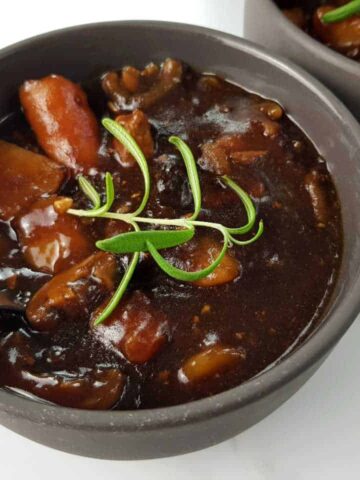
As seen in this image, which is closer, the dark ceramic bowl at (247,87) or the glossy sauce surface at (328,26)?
the dark ceramic bowl at (247,87)

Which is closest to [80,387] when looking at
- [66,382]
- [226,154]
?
[66,382]

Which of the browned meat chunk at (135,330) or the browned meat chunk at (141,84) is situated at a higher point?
the browned meat chunk at (141,84)

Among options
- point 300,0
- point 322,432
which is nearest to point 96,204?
point 322,432

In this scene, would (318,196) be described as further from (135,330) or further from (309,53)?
(135,330)

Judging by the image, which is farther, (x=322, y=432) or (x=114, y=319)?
(x=322, y=432)

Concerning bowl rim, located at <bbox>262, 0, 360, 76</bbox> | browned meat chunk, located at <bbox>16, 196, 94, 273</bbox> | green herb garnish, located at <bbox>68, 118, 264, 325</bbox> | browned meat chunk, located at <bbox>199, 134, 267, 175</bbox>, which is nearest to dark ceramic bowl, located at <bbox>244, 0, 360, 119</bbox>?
bowl rim, located at <bbox>262, 0, 360, 76</bbox>

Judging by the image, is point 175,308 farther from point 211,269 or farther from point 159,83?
point 159,83

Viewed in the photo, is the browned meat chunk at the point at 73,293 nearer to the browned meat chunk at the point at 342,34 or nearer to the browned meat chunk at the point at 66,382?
the browned meat chunk at the point at 66,382

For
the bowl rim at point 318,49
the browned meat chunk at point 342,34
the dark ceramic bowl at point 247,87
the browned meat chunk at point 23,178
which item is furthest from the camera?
the browned meat chunk at point 342,34

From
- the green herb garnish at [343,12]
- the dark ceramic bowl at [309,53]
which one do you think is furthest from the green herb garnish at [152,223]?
the green herb garnish at [343,12]
